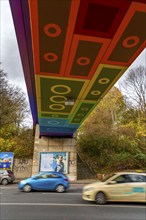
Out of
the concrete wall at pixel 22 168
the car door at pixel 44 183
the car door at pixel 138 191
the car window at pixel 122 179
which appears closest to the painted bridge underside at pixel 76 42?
the car window at pixel 122 179

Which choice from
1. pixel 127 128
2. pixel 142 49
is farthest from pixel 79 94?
pixel 127 128

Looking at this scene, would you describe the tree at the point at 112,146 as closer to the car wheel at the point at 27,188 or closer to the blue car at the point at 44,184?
the blue car at the point at 44,184

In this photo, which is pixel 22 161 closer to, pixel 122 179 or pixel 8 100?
pixel 8 100

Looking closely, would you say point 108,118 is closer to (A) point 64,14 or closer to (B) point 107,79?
(B) point 107,79

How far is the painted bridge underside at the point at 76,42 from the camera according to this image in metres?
4.89

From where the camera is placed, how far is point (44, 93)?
425 inches

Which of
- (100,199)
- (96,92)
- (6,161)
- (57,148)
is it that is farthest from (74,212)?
(6,161)

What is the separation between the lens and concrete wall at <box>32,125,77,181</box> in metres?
22.2

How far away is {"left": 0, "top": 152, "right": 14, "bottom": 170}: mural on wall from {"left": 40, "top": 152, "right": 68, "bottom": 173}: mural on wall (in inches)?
135

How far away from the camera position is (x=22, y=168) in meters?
23.1

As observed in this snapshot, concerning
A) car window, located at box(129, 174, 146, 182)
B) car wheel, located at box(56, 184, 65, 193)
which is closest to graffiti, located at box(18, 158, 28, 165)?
car wheel, located at box(56, 184, 65, 193)

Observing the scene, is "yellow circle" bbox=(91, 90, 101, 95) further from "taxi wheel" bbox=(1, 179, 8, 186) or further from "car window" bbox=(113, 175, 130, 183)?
"taxi wheel" bbox=(1, 179, 8, 186)

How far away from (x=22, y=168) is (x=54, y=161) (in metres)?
4.03

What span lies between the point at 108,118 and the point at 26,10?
84.5 ft
